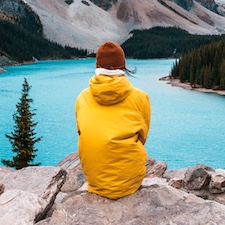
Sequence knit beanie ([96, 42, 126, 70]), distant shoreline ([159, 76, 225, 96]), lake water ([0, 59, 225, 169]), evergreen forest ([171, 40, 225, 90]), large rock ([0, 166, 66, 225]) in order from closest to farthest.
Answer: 1. knit beanie ([96, 42, 126, 70])
2. large rock ([0, 166, 66, 225])
3. lake water ([0, 59, 225, 169])
4. distant shoreline ([159, 76, 225, 96])
5. evergreen forest ([171, 40, 225, 90])

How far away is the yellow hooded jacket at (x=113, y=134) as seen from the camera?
13.1 feet

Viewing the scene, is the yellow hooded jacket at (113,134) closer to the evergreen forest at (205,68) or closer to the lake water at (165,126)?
the lake water at (165,126)

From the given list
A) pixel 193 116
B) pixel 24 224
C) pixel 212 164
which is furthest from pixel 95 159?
pixel 193 116

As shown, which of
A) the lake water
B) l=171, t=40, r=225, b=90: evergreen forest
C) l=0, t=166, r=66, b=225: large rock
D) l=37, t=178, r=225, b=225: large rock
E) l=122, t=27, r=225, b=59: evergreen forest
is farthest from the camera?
l=122, t=27, r=225, b=59: evergreen forest

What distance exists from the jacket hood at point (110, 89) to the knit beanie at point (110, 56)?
8.0 inches

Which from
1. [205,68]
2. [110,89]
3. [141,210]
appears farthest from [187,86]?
[110,89]

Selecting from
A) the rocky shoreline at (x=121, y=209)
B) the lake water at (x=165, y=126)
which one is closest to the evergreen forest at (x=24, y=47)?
the lake water at (x=165, y=126)

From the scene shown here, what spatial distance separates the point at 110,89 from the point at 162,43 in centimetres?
16192

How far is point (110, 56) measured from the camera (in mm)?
4188

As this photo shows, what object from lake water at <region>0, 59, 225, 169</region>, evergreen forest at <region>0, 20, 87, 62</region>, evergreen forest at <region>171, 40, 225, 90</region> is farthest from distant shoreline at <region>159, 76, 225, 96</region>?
evergreen forest at <region>0, 20, 87, 62</region>

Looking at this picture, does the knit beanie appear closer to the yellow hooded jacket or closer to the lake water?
the yellow hooded jacket

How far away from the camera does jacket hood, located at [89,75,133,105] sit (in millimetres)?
3951

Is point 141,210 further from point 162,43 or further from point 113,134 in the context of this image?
point 162,43

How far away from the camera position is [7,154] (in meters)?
20.3
